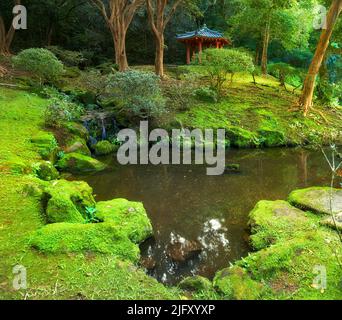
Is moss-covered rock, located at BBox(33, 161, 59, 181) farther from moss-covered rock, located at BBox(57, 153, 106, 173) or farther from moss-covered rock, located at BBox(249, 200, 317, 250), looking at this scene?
moss-covered rock, located at BBox(249, 200, 317, 250)

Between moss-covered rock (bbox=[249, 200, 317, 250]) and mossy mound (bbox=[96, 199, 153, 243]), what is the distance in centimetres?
198

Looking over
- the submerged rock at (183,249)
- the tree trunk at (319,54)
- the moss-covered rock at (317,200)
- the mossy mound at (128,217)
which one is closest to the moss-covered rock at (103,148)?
the mossy mound at (128,217)

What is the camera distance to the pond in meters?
6.02

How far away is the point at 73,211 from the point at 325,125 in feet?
48.2

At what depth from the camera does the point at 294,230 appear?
20.3ft

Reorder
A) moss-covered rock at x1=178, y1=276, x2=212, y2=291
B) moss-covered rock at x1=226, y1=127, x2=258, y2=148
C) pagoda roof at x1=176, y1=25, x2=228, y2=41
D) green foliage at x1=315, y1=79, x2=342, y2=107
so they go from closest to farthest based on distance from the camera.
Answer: moss-covered rock at x1=178, y1=276, x2=212, y2=291
moss-covered rock at x1=226, y1=127, x2=258, y2=148
green foliage at x1=315, y1=79, x2=342, y2=107
pagoda roof at x1=176, y1=25, x2=228, y2=41

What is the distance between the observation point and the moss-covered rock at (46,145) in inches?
389

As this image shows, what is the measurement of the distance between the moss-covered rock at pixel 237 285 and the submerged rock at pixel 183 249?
1.09 metres

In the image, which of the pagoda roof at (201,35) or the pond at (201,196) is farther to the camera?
the pagoda roof at (201,35)

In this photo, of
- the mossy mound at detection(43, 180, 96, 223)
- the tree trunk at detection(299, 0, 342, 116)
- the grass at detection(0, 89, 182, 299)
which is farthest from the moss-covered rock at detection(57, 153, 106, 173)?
the tree trunk at detection(299, 0, 342, 116)

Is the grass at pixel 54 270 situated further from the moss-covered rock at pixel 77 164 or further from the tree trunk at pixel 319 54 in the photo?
the tree trunk at pixel 319 54

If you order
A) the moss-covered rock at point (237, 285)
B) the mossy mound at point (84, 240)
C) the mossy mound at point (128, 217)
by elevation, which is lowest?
the mossy mound at point (128, 217)
